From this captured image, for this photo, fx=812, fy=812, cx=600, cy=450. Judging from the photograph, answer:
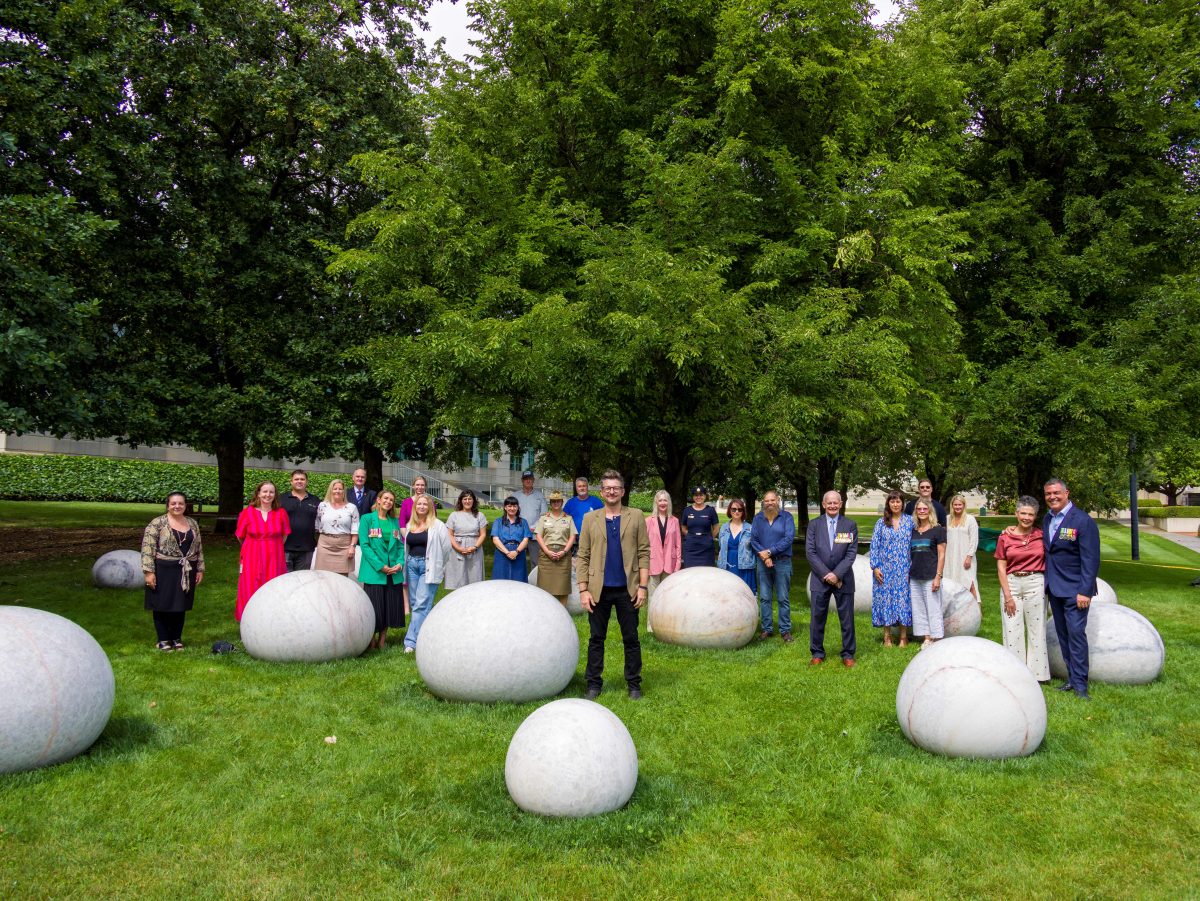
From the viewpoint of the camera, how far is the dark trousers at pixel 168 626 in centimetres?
987

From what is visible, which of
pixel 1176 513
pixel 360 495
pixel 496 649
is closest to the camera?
pixel 496 649

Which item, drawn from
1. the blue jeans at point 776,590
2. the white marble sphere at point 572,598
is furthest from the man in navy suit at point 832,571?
the white marble sphere at point 572,598

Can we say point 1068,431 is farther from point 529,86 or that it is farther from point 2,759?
point 2,759

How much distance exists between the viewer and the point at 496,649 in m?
7.39

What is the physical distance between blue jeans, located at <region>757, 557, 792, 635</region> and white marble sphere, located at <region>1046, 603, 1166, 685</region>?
3.33 m

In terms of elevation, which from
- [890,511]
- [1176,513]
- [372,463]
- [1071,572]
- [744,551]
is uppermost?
[372,463]

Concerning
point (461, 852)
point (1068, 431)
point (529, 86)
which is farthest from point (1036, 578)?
point (529, 86)

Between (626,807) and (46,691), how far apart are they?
4124mm

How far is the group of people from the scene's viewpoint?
8086 mm

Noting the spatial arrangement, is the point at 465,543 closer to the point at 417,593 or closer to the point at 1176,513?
the point at 417,593

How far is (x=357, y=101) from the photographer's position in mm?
20094

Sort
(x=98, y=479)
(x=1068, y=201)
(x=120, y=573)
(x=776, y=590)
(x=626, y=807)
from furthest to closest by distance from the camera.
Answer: (x=98, y=479)
(x=1068, y=201)
(x=120, y=573)
(x=776, y=590)
(x=626, y=807)

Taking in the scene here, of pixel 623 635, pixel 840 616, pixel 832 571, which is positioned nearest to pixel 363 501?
pixel 623 635

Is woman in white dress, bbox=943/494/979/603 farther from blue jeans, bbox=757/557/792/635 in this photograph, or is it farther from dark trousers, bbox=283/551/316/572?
dark trousers, bbox=283/551/316/572
